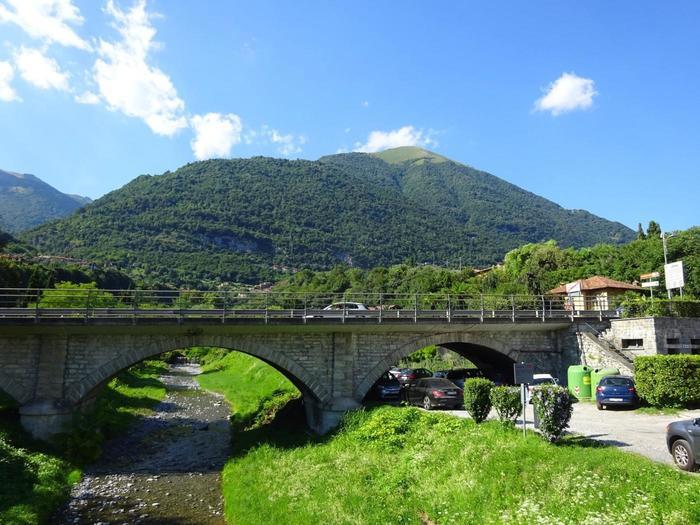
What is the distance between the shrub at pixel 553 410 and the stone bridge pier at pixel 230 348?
1229 centimetres

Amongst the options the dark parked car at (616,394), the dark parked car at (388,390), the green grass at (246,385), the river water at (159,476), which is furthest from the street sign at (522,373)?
the green grass at (246,385)

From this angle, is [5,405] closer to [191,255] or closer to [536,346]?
[536,346]

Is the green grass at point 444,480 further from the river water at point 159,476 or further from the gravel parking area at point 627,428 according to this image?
the river water at point 159,476

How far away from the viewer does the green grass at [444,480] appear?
9.30 m

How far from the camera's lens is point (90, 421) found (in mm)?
24266

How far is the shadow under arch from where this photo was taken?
2552cm

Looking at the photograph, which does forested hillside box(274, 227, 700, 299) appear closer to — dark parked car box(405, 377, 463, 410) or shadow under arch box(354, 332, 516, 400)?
shadow under arch box(354, 332, 516, 400)

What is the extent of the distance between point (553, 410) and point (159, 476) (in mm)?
17007

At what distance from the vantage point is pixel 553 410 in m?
12.8

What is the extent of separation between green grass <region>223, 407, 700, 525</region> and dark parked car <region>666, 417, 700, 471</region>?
696 mm

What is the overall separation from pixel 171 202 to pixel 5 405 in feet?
539

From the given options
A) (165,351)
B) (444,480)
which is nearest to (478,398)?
(444,480)

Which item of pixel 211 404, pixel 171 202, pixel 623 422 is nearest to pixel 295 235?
pixel 171 202

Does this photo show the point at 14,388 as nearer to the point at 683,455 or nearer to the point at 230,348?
the point at 230,348
